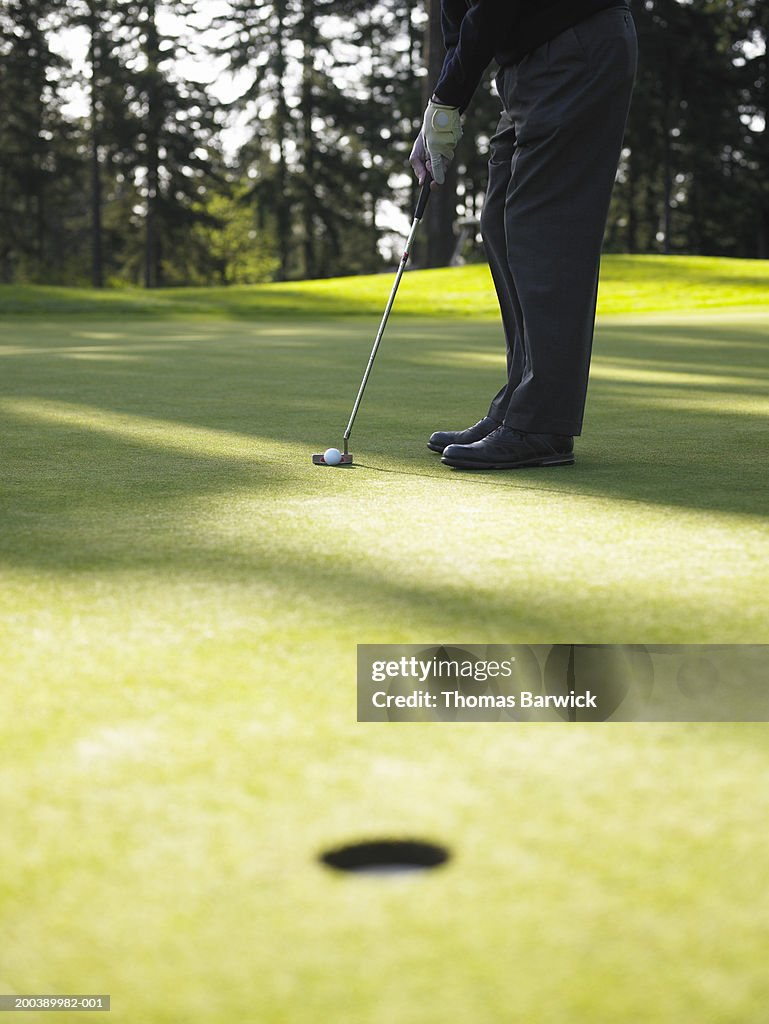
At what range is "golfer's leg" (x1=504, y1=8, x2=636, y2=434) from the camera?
112 inches

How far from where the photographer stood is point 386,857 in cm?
85

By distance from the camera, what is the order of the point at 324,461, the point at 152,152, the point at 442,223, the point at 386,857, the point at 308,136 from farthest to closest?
1. the point at 152,152
2. the point at 308,136
3. the point at 442,223
4. the point at 324,461
5. the point at 386,857

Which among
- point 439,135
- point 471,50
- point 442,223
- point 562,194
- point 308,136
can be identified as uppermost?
point 308,136

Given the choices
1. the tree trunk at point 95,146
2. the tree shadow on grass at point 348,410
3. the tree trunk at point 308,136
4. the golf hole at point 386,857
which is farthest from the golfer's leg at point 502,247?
the tree trunk at point 308,136

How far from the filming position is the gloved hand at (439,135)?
3.01m

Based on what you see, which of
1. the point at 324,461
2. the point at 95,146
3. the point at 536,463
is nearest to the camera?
the point at 324,461

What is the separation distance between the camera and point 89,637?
1.34 metres

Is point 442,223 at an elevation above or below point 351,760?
above

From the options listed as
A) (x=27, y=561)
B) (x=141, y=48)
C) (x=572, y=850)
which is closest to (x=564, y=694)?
(x=572, y=850)

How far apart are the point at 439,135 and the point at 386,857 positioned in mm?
2493

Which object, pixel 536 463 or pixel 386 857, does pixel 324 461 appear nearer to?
pixel 536 463

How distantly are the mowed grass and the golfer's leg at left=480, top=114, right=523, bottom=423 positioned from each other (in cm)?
57

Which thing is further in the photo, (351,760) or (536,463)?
(536,463)

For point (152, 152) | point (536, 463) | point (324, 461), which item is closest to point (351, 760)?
point (324, 461)
